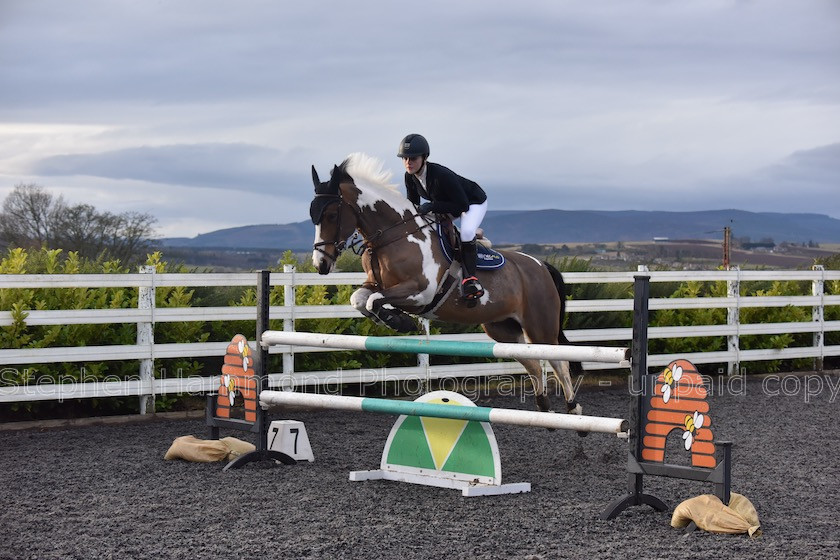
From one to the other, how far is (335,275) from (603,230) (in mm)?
133102

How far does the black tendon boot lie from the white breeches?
0.17ft

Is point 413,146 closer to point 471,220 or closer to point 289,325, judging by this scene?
point 471,220

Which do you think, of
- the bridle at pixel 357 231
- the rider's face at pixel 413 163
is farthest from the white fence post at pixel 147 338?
the rider's face at pixel 413 163

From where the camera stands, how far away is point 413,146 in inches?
231

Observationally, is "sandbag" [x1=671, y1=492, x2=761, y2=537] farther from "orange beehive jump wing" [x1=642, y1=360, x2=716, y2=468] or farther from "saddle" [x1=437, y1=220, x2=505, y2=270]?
"saddle" [x1=437, y1=220, x2=505, y2=270]

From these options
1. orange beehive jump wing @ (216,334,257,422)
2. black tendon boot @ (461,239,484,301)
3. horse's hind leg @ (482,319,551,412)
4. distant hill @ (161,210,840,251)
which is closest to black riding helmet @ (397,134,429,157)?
black tendon boot @ (461,239,484,301)

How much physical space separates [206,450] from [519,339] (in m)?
2.37

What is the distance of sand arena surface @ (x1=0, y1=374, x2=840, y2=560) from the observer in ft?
13.3

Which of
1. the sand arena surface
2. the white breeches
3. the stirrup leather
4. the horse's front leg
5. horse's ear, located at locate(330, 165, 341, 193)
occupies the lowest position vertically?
the sand arena surface

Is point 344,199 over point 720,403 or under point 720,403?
over

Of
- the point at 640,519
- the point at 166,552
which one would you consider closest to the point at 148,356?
the point at 166,552

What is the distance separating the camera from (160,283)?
7949mm

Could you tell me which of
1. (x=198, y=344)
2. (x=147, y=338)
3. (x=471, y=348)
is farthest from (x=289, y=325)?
(x=471, y=348)

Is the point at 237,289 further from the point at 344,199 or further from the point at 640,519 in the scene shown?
the point at 640,519
